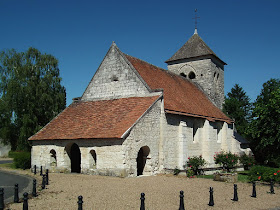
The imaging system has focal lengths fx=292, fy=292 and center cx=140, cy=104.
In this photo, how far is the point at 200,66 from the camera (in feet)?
98.9

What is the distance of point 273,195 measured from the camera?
12000mm

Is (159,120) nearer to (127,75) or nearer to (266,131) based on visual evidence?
(127,75)

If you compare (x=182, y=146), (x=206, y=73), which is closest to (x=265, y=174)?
(x=182, y=146)

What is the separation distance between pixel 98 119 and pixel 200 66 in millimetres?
15550

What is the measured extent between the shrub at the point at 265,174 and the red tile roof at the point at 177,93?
614 centimetres

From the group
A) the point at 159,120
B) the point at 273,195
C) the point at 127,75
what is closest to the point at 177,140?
the point at 159,120

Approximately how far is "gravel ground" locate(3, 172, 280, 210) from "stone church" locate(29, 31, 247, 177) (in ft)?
6.85

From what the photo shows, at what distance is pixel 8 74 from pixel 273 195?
2677 centimetres

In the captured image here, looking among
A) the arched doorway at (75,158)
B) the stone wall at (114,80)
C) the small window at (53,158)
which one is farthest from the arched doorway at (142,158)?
the small window at (53,158)

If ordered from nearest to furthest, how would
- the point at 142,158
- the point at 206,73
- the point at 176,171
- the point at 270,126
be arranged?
the point at 176,171 → the point at 142,158 → the point at 270,126 → the point at 206,73

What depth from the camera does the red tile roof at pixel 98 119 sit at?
1662 centimetres

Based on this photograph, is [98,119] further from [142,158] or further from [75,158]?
[142,158]

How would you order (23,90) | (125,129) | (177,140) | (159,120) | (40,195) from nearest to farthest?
1. (40,195)
2. (125,129)
3. (159,120)
4. (177,140)
5. (23,90)

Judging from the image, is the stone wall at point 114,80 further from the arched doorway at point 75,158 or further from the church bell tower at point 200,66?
the church bell tower at point 200,66
